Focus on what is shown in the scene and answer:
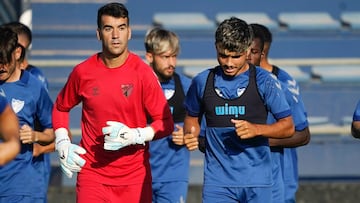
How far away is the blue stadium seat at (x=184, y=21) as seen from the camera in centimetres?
1392

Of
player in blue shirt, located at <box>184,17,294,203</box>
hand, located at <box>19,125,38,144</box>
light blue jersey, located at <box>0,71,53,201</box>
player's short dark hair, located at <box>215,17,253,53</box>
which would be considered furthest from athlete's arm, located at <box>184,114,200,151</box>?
light blue jersey, located at <box>0,71,53,201</box>

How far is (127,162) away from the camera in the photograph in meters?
7.21

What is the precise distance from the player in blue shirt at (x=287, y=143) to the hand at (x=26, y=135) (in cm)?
181

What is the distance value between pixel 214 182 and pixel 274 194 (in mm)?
1076

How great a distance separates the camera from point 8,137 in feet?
15.9

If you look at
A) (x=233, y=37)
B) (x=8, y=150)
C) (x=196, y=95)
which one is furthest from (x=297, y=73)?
(x=8, y=150)

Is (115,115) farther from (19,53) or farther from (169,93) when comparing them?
(169,93)

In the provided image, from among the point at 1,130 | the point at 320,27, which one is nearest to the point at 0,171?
the point at 1,130

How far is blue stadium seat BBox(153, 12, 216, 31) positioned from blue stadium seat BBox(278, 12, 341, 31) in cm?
100

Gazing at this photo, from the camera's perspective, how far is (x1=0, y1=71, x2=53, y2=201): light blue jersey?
311 inches

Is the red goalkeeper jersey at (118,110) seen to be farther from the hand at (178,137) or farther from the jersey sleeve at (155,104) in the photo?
the hand at (178,137)

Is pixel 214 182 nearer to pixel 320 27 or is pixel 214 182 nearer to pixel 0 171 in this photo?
pixel 0 171

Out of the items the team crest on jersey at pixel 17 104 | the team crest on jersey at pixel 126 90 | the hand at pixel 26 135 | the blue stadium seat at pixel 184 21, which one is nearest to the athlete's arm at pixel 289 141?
the team crest on jersey at pixel 126 90

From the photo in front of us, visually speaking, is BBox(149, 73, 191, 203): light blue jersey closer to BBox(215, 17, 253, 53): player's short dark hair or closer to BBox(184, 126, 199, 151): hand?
BBox(184, 126, 199, 151): hand
